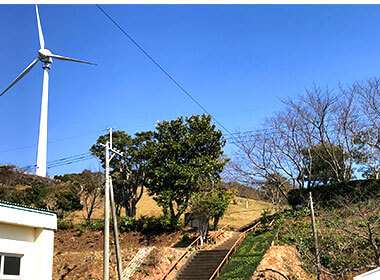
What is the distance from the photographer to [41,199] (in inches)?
1491

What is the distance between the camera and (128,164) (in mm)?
38188

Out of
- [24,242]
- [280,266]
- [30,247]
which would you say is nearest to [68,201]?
[280,266]

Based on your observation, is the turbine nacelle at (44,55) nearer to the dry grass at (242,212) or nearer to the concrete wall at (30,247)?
the dry grass at (242,212)

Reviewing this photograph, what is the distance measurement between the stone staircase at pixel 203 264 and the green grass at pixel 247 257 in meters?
0.78

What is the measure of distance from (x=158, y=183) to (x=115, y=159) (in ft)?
24.9

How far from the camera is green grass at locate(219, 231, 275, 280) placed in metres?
23.1

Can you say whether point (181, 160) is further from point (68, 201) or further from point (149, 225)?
point (68, 201)

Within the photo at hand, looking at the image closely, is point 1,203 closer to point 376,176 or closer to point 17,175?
point 376,176

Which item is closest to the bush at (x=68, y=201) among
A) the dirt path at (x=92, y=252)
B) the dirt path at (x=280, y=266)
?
the dirt path at (x=92, y=252)

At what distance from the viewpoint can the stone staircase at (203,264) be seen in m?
24.2

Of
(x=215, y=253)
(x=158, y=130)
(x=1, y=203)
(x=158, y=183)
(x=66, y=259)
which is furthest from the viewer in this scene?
(x=158, y=130)

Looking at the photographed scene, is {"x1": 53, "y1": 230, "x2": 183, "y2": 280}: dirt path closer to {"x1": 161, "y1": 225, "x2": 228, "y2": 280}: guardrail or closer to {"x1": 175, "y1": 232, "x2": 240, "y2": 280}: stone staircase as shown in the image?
{"x1": 161, "y1": 225, "x2": 228, "y2": 280}: guardrail

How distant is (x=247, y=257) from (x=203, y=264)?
257cm

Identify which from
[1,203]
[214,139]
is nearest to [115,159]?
[214,139]
